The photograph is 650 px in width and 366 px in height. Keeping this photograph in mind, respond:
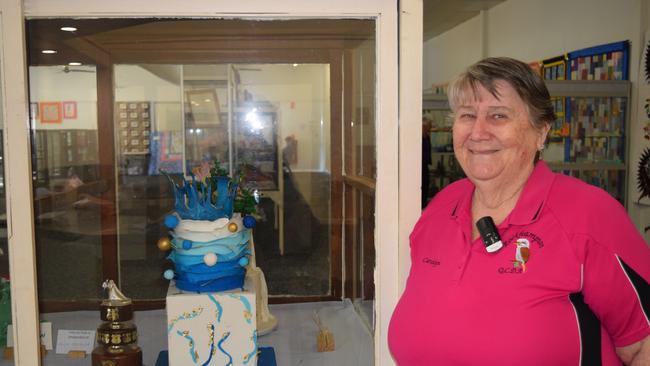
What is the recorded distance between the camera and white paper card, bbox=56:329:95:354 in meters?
1.29

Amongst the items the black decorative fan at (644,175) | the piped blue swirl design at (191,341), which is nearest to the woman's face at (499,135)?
the piped blue swirl design at (191,341)

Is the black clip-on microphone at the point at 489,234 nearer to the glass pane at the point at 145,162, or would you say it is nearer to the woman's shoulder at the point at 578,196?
the woman's shoulder at the point at 578,196

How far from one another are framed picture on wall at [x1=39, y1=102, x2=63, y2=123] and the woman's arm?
3.96 feet

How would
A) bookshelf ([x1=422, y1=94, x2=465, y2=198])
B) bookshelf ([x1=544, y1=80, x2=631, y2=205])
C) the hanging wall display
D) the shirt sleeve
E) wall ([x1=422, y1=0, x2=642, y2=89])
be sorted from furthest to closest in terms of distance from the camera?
bookshelf ([x1=422, y1=94, x2=465, y2=198]), wall ([x1=422, y1=0, x2=642, y2=89]), bookshelf ([x1=544, y1=80, x2=631, y2=205]), the hanging wall display, the shirt sleeve

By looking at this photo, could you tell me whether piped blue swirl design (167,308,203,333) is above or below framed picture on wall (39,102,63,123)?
below

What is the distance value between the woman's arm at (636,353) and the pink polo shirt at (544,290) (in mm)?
12

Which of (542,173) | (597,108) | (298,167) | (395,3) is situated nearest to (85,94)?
(298,167)

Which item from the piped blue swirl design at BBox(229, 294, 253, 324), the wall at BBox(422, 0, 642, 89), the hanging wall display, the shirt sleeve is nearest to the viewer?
the shirt sleeve

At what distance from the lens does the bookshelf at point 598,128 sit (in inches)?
135

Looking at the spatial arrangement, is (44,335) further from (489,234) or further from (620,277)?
(620,277)

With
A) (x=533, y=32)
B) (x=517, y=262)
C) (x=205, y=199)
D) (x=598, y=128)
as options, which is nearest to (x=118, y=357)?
(x=205, y=199)

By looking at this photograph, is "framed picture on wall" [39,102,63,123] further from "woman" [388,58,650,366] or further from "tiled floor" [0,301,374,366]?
"woman" [388,58,650,366]

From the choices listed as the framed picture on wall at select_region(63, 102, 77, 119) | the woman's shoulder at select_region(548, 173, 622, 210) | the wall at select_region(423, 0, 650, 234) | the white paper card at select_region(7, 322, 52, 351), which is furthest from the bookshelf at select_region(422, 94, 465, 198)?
the white paper card at select_region(7, 322, 52, 351)

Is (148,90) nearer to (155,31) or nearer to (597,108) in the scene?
(155,31)
